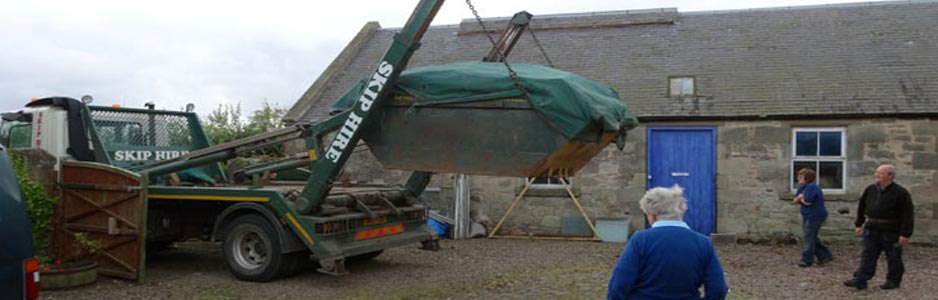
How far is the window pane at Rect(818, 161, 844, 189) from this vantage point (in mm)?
12461

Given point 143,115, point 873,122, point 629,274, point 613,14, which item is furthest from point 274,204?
point 613,14

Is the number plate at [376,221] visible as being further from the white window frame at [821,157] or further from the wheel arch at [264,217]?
the white window frame at [821,157]

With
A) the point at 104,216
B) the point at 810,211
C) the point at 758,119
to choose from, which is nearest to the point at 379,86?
the point at 104,216

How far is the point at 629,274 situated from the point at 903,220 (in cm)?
549

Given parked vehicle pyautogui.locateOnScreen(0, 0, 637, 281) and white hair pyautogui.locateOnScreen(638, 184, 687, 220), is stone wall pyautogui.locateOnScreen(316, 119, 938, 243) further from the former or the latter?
white hair pyautogui.locateOnScreen(638, 184, 687, 220)

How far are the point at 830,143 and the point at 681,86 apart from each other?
2548mm

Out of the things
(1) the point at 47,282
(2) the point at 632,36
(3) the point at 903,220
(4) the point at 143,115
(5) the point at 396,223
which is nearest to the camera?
(1) the point at 47,282

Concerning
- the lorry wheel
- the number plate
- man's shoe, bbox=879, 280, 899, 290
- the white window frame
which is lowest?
man's shoe, bbox=879, 280, 899, 290

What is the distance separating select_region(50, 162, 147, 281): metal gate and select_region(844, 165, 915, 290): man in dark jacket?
7.58 m

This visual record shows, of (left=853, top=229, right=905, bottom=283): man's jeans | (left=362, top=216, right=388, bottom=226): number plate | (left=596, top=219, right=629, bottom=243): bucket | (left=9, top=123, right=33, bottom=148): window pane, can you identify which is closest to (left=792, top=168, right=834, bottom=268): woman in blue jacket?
(left=853, top=229, right=905, bottom=283): man's jeans

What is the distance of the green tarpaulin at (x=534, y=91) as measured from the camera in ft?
21.3

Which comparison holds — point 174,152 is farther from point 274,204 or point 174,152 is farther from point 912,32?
point 912,32

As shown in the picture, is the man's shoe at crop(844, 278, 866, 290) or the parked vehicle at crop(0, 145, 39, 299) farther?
the man's shoe at crop(844, 278, 866, 290)

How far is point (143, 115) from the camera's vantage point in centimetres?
978
